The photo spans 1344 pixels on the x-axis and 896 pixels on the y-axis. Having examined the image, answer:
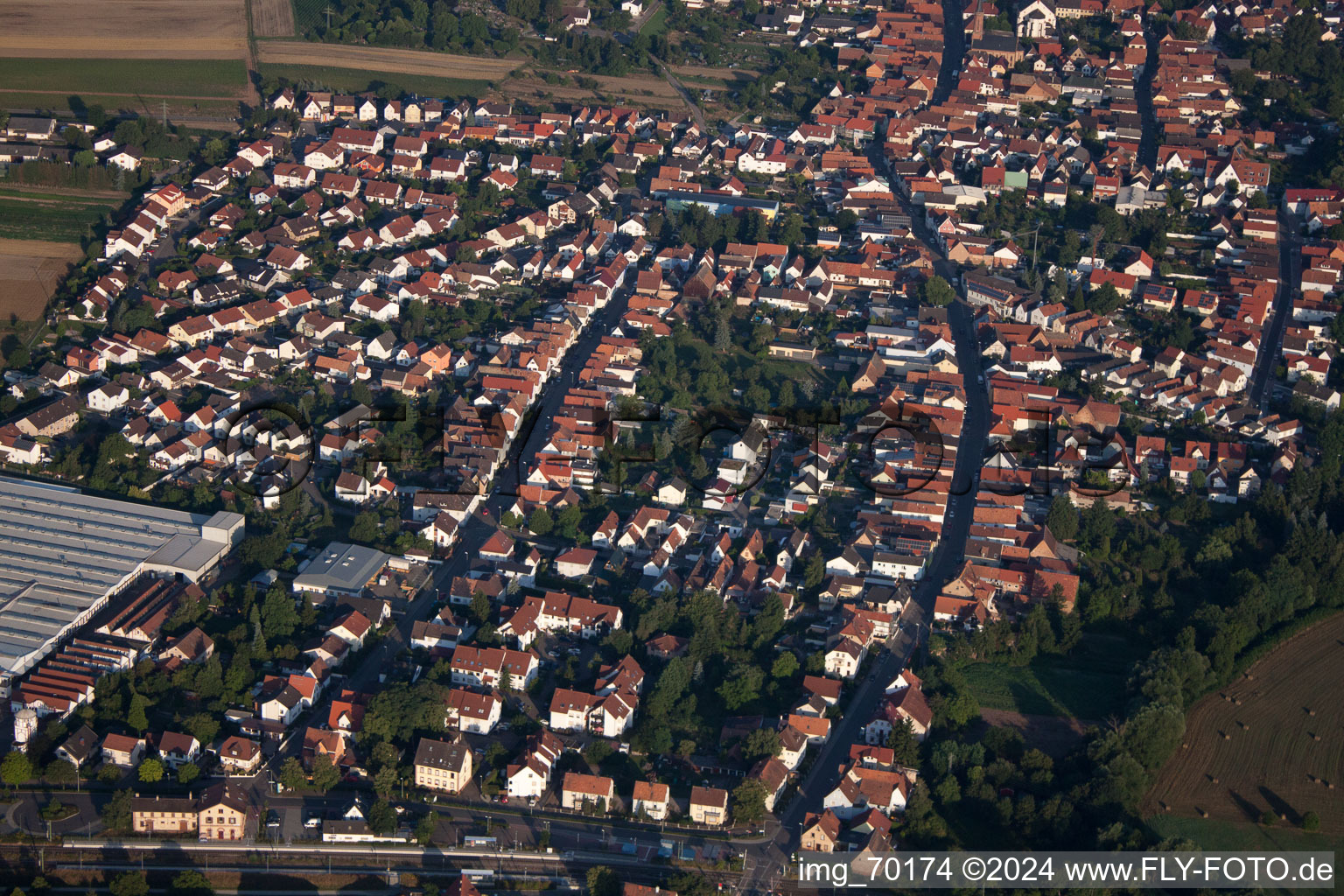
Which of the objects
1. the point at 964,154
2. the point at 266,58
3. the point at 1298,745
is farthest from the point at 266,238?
the point at 1298,745

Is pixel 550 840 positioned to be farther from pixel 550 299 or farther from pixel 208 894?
pixel 550 299

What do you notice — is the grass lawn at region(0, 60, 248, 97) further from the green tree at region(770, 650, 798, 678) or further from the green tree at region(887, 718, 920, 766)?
the green tree at region(887, 718, 920, 766)

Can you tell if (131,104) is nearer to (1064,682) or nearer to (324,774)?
(324,774)

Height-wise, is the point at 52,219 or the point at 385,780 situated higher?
the point at 52,219

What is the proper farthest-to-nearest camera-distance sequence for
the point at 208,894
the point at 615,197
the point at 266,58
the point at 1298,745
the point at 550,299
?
the point at 266,58
the point at 615,197
the point at 550,299
the point at 1298,745
the point at 208,894

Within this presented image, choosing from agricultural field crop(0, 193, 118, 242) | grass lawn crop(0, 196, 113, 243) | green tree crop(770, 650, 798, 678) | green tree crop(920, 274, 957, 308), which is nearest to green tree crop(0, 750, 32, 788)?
green tree crop(770, 650, 798, 678)

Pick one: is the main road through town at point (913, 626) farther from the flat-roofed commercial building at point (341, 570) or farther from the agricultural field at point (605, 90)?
the agricultural field at point (605, 90)

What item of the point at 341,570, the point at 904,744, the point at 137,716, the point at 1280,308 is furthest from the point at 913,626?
the point at 1280,308

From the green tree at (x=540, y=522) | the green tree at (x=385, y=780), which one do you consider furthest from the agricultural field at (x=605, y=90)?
the green tree at (x=385, y=780)
